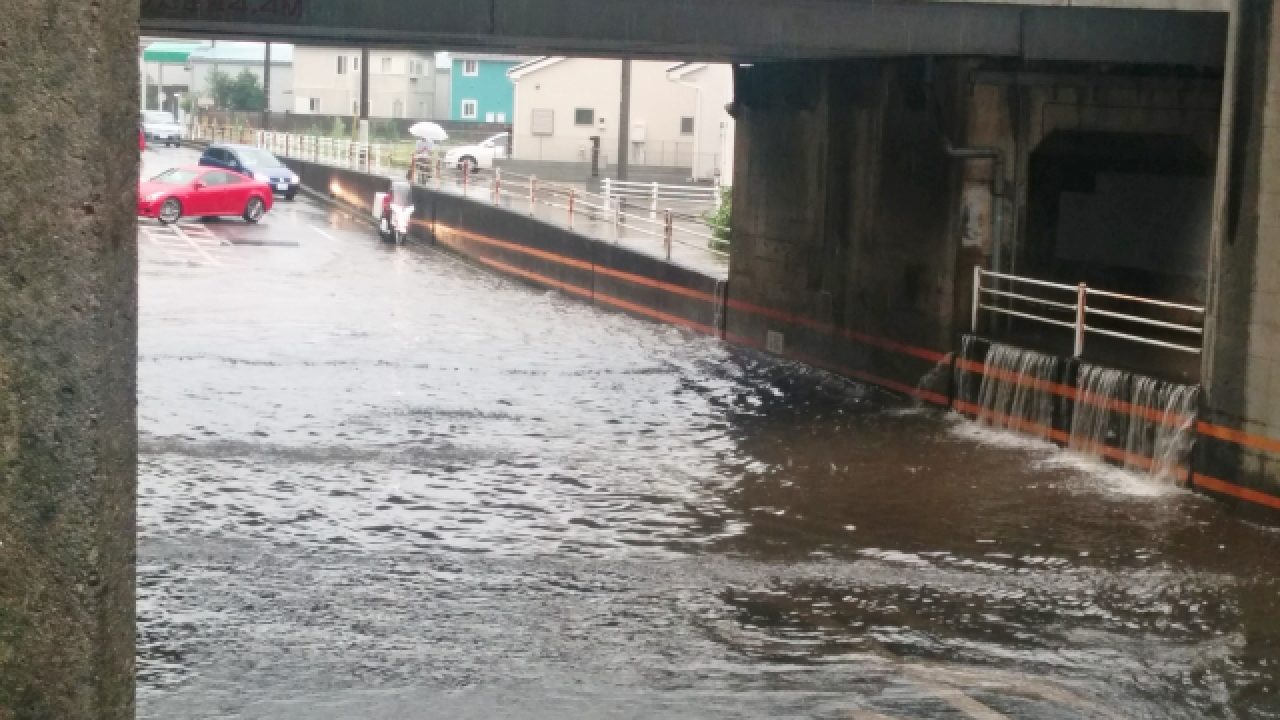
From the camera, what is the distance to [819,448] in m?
18.3

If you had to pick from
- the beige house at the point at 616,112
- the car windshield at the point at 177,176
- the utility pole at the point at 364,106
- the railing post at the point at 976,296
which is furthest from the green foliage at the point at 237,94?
the railing post at the point at 976,296

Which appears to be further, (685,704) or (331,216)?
(331,216)

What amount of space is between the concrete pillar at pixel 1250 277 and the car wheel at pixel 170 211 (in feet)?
109

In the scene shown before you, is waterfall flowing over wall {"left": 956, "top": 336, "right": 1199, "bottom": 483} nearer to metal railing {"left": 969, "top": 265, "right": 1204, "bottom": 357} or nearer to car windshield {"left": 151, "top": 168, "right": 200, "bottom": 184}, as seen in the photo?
metal railing {"left": 969, "top": 265, "right": 1204, "bottom": 357}

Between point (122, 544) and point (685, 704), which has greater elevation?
point (122, 544)

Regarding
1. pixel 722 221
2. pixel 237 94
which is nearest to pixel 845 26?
pixel 722 221

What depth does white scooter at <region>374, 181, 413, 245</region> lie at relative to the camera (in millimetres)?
41625

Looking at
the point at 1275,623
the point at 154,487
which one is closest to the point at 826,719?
the point at 1275,623

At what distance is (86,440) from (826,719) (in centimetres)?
689

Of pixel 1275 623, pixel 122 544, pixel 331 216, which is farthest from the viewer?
pixel 331 216

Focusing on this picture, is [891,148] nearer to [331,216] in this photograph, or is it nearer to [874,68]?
[874,68]

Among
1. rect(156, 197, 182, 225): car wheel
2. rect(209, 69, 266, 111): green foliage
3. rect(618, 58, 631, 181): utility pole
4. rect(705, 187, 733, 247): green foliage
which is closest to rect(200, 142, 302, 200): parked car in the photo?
rect(156, 197, 182, 225): car wheel

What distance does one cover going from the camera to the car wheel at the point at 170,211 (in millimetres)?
43875

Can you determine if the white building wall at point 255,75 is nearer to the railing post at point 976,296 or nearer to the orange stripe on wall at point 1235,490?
the railing post at point 976,296
